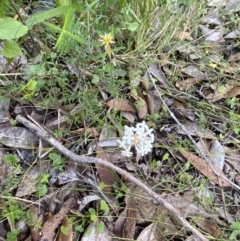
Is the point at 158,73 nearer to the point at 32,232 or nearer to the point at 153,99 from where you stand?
the point at 153,99

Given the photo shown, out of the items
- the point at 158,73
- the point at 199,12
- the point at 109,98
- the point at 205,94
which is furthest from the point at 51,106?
the point at 199,12

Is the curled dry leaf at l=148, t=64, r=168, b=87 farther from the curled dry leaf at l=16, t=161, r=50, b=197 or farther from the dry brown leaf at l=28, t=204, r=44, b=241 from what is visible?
the dry brown leaf at l=28, t=204, r=44, b=241

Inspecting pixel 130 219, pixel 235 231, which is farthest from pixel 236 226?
pixel 130 219

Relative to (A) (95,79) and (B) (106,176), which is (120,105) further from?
(B) (106,176)

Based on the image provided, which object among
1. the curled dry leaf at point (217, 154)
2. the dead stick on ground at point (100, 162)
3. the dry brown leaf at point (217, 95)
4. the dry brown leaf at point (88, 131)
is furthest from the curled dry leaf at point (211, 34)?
the dead stick on ground at point (100, 162)

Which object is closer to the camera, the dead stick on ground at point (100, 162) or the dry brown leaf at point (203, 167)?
the dead stick on ground at point (100, 162)

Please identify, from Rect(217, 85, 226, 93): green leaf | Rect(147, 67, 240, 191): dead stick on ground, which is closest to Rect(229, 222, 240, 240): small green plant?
Rect(147, 67, 240, 191): dead stick on ground

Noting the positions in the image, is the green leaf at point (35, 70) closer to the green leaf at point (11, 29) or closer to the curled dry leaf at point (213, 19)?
the green leaf at point (11, 29)
